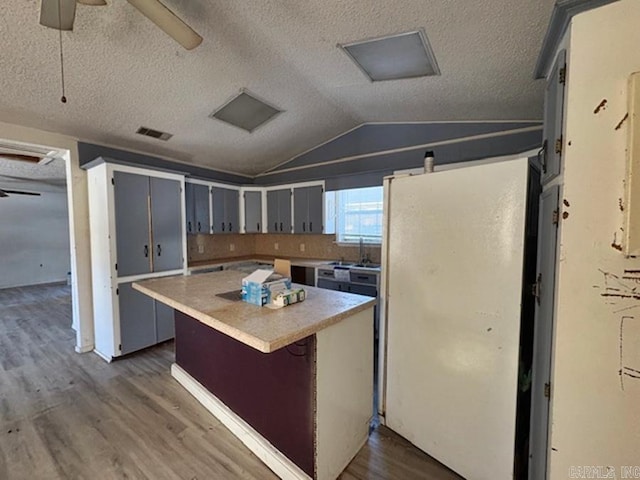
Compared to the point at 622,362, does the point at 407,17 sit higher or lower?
higher

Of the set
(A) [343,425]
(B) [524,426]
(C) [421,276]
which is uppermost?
(C) [421,276]

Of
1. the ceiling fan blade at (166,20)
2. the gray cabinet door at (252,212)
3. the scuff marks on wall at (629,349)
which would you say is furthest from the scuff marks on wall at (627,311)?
the gray cabinet door at (252,212)

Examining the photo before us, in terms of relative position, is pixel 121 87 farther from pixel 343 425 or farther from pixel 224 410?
pixel 343 425

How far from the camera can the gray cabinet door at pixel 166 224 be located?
3.43 meters

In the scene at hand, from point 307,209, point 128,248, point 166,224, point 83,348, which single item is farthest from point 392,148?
point 83,348

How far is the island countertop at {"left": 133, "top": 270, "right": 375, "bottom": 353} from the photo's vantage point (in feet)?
4.07

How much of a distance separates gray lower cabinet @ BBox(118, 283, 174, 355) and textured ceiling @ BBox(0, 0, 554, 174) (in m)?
1.94

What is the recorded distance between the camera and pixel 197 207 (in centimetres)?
429

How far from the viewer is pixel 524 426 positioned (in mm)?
1515

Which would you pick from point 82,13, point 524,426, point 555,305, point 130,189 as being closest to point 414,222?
point 555,305

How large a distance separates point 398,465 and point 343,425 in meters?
0.46

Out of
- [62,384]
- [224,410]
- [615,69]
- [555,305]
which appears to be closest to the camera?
[615,69]

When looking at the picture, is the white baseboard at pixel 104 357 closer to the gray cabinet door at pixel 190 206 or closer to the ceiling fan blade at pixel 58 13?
the gray cabinet door at pixel 190 206

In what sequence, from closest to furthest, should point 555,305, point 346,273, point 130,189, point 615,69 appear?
point 615,69 < point 555,305 < point 130,189 < point 346,273
